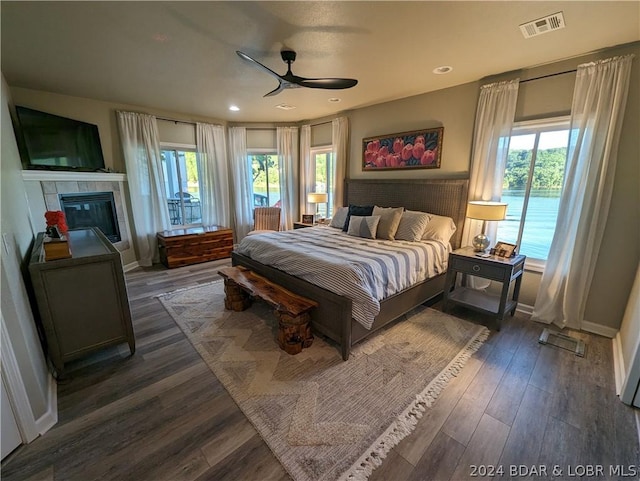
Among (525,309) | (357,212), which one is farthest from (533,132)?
(357,212)

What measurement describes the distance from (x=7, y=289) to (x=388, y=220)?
3.31 m

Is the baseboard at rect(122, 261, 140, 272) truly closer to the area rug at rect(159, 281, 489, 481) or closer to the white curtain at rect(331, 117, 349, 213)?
the area rug at rect(159, 281, 489, 481)

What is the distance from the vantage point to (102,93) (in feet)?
12.1

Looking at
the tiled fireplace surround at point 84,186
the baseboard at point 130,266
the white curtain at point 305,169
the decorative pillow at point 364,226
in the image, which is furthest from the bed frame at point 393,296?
the tiled fireplace surround at point 84,186

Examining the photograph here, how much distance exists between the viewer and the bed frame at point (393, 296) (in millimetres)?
2248

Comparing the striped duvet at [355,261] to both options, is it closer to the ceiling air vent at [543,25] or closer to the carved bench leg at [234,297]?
the carved bench leg at [234,297]

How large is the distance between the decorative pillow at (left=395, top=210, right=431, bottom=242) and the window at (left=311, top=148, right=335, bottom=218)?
2098 mm

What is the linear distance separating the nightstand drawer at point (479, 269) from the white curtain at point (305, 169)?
11.3 feet

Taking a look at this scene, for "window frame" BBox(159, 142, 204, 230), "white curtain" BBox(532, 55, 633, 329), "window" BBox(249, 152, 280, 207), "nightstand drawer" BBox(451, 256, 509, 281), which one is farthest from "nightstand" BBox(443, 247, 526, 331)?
"window frame" BBox(159, 142, 204, 230)

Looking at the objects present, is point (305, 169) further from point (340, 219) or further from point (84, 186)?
point (84, 186)

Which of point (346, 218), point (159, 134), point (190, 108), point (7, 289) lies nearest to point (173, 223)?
point (159, 134)

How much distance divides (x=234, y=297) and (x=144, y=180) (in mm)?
3027

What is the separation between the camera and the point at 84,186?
388 cm

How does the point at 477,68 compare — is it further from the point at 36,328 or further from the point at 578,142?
the point at 36,328
